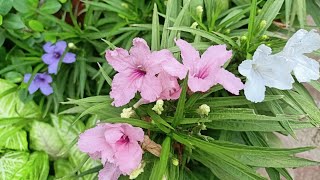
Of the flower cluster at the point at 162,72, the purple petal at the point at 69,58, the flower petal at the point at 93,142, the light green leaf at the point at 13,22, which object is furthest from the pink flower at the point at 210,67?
the light green leaf at the point at 13,22

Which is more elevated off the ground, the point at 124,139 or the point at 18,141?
the point at 124,139

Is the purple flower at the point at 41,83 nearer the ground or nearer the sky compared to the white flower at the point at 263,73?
nearer the ground

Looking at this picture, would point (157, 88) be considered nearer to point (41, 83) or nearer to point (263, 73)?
point (263, 73)

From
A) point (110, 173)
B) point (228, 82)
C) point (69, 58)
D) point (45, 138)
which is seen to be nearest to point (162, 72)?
point (228, 82)

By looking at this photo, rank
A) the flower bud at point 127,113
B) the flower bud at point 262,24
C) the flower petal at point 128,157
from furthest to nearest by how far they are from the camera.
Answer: the flower bud at point 262,24 → the flower bud at point 127,113 → the flower petal at point 128,157

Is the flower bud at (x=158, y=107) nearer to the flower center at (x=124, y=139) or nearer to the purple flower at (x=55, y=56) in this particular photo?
the flower center at (x=124, y=139)

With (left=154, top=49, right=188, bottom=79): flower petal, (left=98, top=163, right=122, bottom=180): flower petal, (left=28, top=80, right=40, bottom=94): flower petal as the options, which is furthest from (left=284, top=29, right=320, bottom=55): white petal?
(left=28, top=80, right=40, bottom=94): flower petal

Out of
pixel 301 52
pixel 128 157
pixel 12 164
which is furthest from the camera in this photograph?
pixel 12 164
